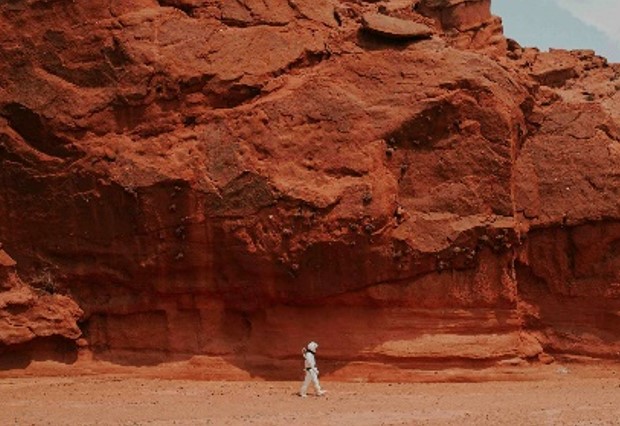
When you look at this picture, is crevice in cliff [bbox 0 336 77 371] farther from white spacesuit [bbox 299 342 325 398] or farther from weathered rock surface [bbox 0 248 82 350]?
white spacesuit [bbox 299 342 325 398]

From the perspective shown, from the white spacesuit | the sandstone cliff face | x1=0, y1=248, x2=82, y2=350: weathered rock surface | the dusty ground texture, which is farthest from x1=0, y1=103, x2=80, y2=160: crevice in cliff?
the white spacesuit

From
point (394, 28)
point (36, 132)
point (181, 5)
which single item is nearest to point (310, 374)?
point (394, 28)

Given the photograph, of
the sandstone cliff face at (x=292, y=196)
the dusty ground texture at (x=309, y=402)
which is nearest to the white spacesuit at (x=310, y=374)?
the dusty ground texture at (x=309, y=402)

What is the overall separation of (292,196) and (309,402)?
362cm

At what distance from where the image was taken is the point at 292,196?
1762 centimetres

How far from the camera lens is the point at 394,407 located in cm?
1521

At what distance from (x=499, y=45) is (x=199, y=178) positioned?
311 inches

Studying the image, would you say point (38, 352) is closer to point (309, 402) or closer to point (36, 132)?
point (36, 132)

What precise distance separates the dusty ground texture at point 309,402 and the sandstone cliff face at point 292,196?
68cm

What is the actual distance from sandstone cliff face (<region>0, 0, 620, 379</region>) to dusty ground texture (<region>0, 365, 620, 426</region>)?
68 centimetres

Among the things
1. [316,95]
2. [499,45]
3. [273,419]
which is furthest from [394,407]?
[499,45]

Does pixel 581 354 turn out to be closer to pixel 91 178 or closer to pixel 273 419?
pixel 273 419

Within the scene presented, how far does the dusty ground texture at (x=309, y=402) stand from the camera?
566 inches

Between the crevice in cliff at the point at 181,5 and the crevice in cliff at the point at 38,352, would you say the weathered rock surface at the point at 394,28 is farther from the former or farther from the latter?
the crevice in cliff at the point at 38,352
